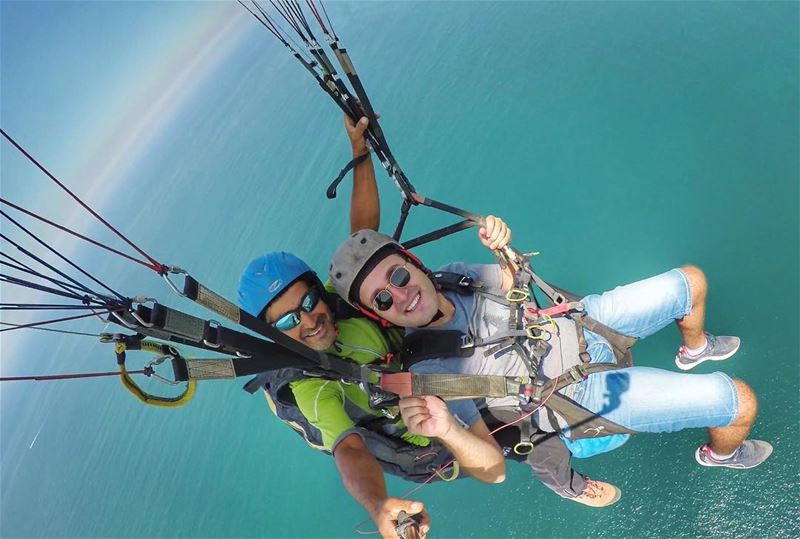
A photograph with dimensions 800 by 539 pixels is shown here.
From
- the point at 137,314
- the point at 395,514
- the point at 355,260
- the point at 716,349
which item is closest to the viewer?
the point at 137,314

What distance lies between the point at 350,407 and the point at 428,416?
0.49 meters

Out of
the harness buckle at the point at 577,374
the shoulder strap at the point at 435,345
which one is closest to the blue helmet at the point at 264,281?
the shoulder strap at the point at 435,345

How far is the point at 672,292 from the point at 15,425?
7454 millimetres

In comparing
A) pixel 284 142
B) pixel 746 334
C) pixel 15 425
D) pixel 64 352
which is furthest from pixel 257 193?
pixel 746 334

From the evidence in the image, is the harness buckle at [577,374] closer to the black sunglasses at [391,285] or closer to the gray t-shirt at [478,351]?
the gray t-shirt at [478,351]

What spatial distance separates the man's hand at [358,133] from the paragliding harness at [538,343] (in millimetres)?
660

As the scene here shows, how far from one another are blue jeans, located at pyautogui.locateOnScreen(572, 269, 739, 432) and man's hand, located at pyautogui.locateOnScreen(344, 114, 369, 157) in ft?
3.83

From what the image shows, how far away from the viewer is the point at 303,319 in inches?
72.8

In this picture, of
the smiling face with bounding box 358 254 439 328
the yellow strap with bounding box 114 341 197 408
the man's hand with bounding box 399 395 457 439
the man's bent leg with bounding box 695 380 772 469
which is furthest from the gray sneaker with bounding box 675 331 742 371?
the yellow strap with bounding box 114 341 197 408

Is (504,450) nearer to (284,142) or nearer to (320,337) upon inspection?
(320,337)

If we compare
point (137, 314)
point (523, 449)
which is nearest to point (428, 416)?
point (523, 449)

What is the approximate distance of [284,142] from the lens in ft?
20.9

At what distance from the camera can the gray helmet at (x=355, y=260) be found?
1814 millimetres

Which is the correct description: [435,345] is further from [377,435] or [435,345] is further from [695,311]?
[695,311]
